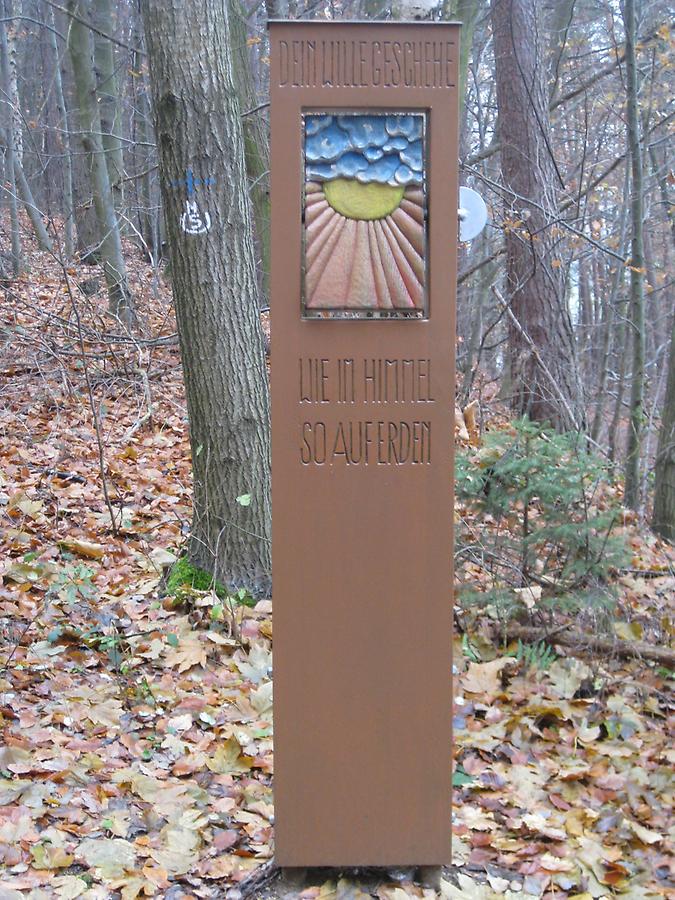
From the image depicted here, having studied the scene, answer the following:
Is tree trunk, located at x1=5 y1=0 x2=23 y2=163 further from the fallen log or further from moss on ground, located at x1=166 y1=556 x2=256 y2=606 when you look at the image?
the fallen log

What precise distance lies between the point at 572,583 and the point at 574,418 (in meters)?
2.35

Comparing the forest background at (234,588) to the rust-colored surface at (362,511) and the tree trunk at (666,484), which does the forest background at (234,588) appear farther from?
the rust-colored surface at (362,511)

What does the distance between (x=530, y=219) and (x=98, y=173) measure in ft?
20.0

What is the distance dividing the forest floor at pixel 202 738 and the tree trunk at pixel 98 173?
4166 mm

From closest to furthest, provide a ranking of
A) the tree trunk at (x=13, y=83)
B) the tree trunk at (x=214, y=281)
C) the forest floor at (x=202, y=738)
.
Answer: the forest floor at (x=202, y=738)
the tree trunk at (x=214, y=281)
the tree trunk at (x=13, y=83)

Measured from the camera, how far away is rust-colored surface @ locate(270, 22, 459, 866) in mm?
2871

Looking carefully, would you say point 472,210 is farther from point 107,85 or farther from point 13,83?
point 13,83

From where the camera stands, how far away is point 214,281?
5344mm

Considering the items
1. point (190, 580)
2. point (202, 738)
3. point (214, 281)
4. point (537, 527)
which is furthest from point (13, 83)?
point (202, 738)

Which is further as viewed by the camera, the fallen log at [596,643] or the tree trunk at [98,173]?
the tree trunk at [98,173]

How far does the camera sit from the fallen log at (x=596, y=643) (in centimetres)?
495

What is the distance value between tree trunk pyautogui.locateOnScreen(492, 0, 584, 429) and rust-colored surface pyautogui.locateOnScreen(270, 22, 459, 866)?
5.31 m

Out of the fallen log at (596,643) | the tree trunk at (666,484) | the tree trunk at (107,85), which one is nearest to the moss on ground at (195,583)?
the fallen log at (596,643)

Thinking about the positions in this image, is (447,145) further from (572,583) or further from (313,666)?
(572,583)
